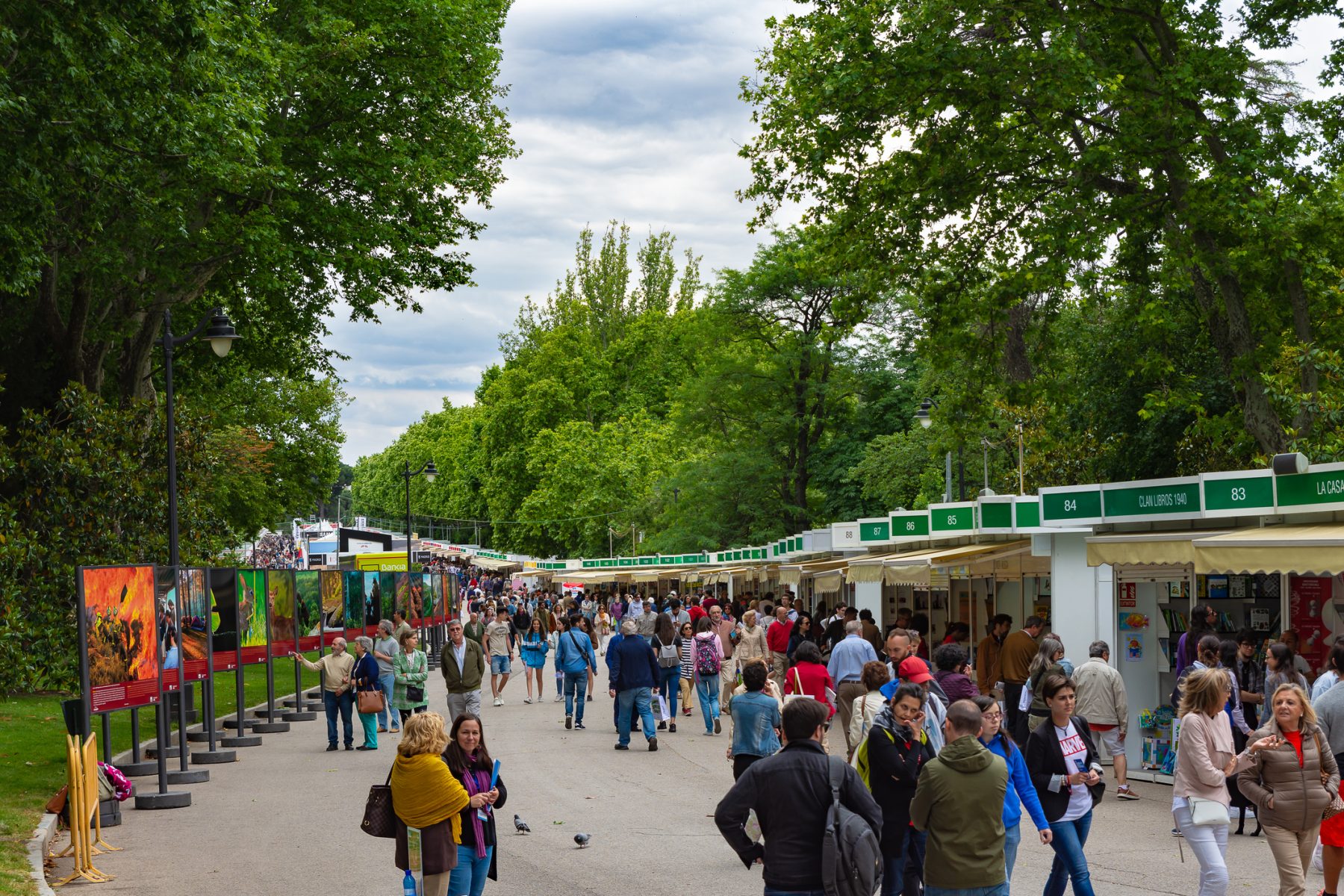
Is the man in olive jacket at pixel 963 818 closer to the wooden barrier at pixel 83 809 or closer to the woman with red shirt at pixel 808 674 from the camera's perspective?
the woman with red shirt at pixel 808 674

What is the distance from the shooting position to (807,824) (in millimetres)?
6086

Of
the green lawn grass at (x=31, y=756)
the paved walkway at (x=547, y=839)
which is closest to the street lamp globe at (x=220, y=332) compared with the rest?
the green lawn grass at (x=31, y=756)

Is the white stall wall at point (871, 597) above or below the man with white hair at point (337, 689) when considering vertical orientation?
above

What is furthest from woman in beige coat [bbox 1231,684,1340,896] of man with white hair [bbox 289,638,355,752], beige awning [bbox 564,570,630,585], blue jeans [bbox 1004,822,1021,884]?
beige awning [bbox 564,570,630,585]

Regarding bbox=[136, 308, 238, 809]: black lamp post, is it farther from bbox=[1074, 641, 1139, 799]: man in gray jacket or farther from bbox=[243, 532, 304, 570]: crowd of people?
bbox=[243, 532, 304, 570]: crowd of people

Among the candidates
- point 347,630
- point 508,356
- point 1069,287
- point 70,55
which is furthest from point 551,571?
point 70,55

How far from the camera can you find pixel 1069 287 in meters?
22.2

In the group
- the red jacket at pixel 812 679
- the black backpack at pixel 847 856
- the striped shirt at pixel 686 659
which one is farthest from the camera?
the striped shirt at pixel 686 659

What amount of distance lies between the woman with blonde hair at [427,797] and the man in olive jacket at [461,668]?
957 cm

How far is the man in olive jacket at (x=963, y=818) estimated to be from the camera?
6.58 metres

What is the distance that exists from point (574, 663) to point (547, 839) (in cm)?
1014

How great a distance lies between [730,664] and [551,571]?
52.2 metres

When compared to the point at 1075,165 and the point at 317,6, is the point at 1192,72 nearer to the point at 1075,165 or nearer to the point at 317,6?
the point at 1075,165

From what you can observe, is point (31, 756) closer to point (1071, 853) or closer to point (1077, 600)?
point (1077, 600)
